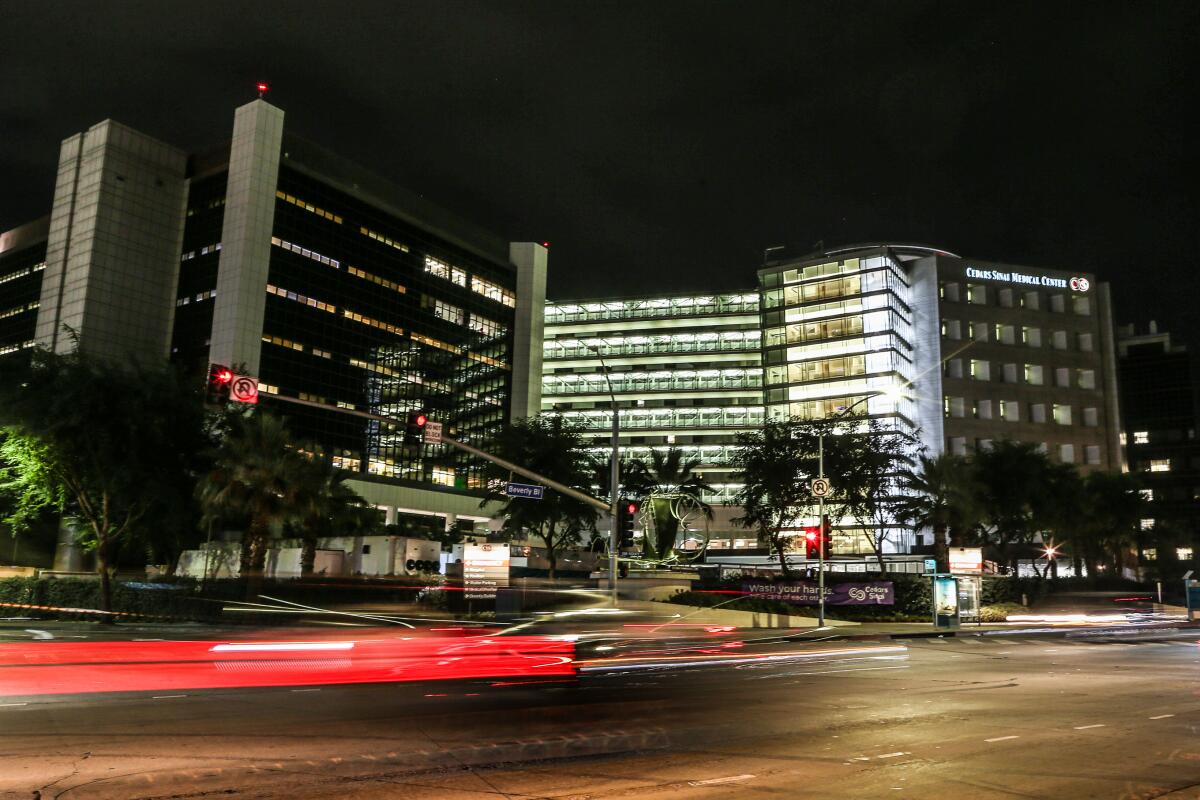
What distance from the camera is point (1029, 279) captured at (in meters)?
118

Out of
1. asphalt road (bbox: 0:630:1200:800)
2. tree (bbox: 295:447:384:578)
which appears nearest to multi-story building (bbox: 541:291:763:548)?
tree (bbox: 295:447:384:578)

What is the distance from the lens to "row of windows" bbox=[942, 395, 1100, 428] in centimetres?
11044

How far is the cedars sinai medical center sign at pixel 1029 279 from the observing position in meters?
116

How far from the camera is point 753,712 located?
542 inches

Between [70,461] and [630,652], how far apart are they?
3091cm

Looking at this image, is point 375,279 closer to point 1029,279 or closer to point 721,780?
point 1029,279

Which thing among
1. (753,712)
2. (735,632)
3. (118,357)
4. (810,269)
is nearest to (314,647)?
(753,712)

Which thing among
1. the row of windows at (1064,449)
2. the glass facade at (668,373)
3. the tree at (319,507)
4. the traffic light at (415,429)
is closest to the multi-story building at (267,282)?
the glass facade at (668,373)

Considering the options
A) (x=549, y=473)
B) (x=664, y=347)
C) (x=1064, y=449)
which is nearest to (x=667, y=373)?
(x=664, y=347)

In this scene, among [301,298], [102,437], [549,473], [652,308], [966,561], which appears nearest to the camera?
[102,437]

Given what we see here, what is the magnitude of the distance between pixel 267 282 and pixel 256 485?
181 ft

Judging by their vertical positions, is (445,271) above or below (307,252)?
above

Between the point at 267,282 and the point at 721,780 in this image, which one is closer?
the point at 721,780

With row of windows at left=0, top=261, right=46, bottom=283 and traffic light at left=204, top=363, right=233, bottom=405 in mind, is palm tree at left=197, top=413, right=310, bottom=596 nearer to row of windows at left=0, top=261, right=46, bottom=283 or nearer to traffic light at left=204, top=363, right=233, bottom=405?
traffic light at left=204, top=363, right=233, bottom=405
